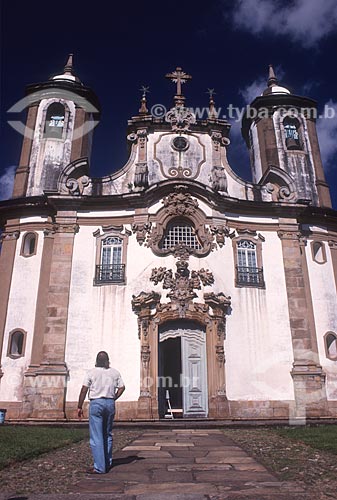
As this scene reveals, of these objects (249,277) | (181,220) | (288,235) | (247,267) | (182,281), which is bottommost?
(182,281)

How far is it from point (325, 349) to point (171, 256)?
652 centimetres

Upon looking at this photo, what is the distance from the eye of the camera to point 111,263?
52.7ft

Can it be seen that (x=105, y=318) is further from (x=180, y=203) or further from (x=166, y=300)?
(x=180, y=203)

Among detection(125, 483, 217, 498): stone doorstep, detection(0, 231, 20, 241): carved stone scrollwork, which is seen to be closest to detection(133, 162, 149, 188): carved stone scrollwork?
detection(0, 231, 20, 241): carved stone scrollwork

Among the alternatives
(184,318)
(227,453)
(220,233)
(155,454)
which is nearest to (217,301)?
(184,318)

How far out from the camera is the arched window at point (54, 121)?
2017 cm

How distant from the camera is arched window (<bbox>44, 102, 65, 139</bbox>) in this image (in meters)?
20.2

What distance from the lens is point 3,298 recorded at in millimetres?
16031

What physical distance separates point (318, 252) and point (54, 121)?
519 inches

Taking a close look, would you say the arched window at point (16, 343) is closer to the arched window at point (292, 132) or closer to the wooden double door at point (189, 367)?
the wooden double door at point (189, 367)

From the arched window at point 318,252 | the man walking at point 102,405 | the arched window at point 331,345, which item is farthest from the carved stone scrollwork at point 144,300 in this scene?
the man walking at point 102,405

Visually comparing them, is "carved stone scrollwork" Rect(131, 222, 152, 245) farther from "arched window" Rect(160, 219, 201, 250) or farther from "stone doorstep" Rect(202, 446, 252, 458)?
"stone doorstep" Rect(202, 446, 252, 458)

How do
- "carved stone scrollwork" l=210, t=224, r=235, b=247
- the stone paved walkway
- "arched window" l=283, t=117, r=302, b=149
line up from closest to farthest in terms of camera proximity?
the stone paved walkway, "carved stone scrollwork" l=210, t=224, r=235, b=247, "arched window" l=283, t=117, r=302, b=149

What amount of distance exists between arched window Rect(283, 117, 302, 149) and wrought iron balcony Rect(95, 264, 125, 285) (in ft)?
34.3
